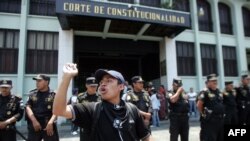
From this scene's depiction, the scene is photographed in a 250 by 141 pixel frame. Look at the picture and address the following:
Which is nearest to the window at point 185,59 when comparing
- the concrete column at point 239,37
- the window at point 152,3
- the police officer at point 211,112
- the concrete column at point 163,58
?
the concrete column at point 163,58

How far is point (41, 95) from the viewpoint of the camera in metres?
5.07

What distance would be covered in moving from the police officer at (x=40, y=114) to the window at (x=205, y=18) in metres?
14.2

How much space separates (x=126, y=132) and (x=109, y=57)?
54.8 feet

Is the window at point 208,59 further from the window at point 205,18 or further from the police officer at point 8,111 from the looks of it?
the police officer at point 8,111

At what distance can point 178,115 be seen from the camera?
6066 millimetres

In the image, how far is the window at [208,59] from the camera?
16891mm

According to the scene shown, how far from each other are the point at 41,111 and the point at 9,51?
30.7 ft

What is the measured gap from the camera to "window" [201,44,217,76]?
55.4 ft

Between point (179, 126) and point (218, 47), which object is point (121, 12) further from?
point (218, 47)

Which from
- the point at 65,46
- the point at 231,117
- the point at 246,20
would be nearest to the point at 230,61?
the point at 246,20

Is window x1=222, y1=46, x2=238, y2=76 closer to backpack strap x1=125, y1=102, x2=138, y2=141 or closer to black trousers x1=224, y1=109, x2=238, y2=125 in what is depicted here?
black trousers x1=224, y1=109, x2=238, y2=125

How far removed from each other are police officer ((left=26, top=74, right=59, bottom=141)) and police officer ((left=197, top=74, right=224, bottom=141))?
3.26 m

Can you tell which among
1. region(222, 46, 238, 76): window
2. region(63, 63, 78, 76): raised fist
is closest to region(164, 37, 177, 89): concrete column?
region(222, 46, 238, 76): window

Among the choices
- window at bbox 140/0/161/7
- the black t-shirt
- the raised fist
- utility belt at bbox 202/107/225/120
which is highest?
window at bbox 140/0/161/7
